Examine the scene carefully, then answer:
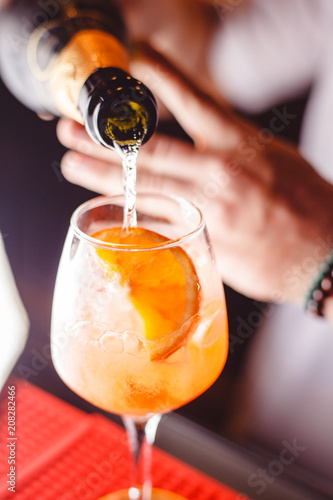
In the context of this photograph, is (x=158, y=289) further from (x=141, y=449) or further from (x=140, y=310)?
(x=141, y=449)

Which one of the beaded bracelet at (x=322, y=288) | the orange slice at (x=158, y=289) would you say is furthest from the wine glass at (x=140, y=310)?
the beaded bracelet at (x=322, y=288)

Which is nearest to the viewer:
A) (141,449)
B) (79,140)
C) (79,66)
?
(79,66)

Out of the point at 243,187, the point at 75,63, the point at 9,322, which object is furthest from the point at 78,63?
the point at 9,322

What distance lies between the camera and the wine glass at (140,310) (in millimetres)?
614

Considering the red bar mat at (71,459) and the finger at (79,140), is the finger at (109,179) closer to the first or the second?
the finger at (79,140)

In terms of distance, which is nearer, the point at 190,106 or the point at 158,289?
the point at 158,289

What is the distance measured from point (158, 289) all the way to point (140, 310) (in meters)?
0.03

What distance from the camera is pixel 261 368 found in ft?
4.91

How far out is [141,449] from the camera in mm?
835

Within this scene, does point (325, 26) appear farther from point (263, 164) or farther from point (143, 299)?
point (143, 299)

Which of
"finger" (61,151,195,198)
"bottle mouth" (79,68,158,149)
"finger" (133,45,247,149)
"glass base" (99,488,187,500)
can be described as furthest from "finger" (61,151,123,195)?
"glass base" (99,488,187,500)

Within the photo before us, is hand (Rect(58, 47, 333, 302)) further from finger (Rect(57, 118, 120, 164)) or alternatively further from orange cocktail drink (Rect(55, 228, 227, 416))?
orange cocktail drink (Rect(55, 228, 227, 416))

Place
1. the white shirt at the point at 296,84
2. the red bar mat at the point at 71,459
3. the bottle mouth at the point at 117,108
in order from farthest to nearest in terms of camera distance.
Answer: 1. the white shirt at the point at 296,84
2. the red bar mat at the point at 71,459
3. the bottle mouth at the point at 117,108

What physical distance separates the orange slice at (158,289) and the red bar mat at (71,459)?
0.37 m
